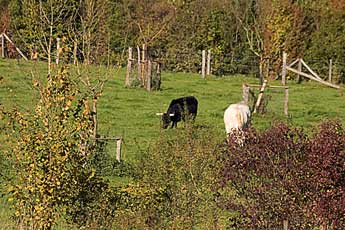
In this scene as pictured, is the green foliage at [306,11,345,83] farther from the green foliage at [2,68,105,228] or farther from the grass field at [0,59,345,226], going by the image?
the green foliage at [2,68,105,228]

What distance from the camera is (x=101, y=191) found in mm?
8555

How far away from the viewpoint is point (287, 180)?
353 inches

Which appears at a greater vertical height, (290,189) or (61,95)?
(61,95)

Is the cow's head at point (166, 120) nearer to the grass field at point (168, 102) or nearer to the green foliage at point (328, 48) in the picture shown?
the grass field at point (168, 102)

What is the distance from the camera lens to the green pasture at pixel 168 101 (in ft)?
66.8

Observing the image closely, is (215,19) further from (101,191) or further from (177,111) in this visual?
(101,191)

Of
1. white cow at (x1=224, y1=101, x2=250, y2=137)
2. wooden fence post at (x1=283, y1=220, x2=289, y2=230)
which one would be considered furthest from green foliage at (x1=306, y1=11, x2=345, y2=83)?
wooden fence post at (x1=283, y1=220, x2=289, y2=230)

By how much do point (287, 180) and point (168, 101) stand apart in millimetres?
17061

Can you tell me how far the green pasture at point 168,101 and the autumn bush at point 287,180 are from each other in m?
6.62

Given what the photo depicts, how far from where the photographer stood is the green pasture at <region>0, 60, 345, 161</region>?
2038cm

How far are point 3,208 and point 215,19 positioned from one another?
26.7m

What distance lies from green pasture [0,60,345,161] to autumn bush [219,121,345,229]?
6.62 metres

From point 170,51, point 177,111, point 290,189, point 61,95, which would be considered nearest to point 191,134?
Result: point 290,189

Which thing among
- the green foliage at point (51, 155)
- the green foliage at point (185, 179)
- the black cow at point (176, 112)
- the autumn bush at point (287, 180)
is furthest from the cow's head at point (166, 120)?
the green foliage at point (51, 155)
